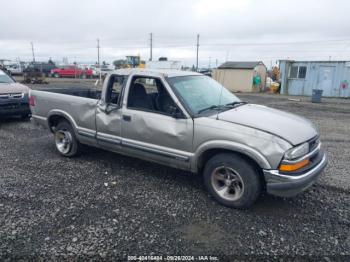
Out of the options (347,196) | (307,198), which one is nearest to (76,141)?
(307,198)

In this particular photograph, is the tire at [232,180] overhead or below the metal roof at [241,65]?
below

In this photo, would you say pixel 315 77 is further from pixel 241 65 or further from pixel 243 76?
pixel 241 65

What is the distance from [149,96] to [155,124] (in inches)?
27.8

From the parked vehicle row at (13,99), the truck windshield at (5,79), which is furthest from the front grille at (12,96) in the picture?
the truck windshield at (5,79)

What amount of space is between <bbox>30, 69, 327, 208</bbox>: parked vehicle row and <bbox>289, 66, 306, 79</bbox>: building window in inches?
741

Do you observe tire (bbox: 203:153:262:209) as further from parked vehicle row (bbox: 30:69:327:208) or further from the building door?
the building door

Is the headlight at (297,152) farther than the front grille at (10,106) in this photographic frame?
No

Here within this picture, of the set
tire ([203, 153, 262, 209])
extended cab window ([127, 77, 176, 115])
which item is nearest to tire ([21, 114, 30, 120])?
extended cab window ([127, 77, 176, 115])

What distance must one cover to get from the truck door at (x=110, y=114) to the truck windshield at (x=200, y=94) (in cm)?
103

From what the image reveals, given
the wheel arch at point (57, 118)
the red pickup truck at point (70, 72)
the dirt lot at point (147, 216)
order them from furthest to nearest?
the red pickup truck at point (70, 72) → the wheel arch at point (57, 118) → the dirt lot at point (147, 216)

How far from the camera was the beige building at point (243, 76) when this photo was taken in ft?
79.6

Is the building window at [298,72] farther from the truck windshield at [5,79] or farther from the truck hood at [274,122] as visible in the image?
the truck windshield at [5,79]

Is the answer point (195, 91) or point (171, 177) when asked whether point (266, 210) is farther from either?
point (195, 91)

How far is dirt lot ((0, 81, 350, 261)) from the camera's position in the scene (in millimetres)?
2922
